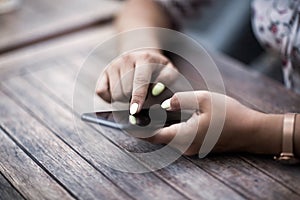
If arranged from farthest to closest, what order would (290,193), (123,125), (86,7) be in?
(86,7) → (123,125) → (290,193)

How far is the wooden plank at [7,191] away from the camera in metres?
0.73

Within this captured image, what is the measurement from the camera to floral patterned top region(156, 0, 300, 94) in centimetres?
97

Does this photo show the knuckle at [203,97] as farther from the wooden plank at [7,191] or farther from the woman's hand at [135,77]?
the wooden plank at [7,191]

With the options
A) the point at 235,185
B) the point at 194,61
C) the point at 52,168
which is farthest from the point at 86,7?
the point at 235,185

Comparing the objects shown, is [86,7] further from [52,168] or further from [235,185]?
[235,185]

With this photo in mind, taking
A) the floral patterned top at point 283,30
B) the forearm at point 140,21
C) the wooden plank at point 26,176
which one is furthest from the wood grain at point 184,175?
the floral patterned top at point 283,30

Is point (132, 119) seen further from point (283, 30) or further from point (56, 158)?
point (283, 30)

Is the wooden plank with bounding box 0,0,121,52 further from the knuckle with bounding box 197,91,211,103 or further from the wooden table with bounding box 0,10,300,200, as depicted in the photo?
the knuckle with bounding box 197,91,211,103

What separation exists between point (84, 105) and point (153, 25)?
0.91 ft

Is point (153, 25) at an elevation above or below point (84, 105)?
above

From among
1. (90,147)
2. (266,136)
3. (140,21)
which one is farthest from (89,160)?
(140,21)

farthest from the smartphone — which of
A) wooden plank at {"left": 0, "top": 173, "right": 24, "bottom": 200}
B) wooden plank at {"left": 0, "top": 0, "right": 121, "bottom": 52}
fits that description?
wooden plank at {"left": 0, "top": 0, "right": 121, "bottom": 52}

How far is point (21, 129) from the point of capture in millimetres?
883

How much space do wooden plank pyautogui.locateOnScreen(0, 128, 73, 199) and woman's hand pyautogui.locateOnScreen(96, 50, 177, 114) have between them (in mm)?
167
